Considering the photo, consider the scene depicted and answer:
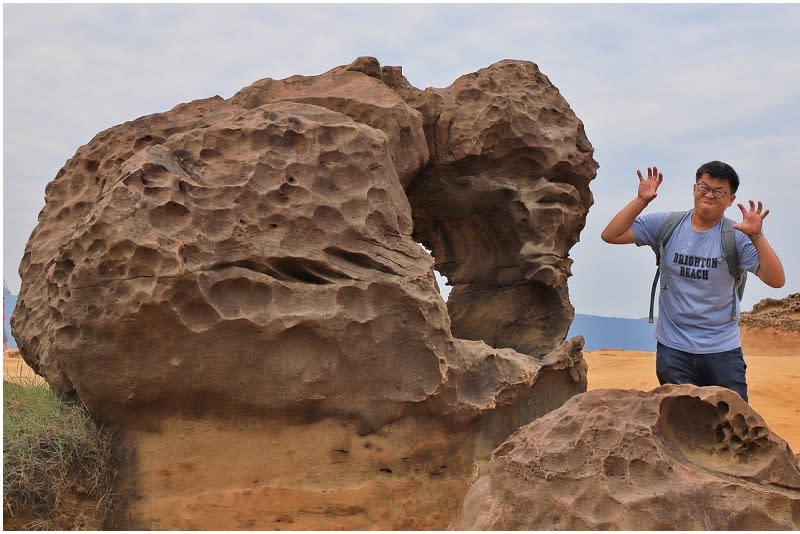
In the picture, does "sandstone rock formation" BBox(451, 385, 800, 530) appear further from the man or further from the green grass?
the green grass

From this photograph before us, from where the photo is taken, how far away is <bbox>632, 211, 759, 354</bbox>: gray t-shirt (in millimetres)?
3607

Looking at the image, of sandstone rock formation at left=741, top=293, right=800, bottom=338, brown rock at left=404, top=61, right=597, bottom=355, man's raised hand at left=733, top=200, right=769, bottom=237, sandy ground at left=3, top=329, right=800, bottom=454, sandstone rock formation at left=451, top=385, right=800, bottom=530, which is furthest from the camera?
sandstone rock formation at left=741, top=293, right=800, bottom=338

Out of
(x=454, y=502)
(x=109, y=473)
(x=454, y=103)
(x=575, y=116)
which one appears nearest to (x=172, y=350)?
(x=109, y=473)

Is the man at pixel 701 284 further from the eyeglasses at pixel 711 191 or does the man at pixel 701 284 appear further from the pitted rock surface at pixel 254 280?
the pitted rock surface at pixel 254 280

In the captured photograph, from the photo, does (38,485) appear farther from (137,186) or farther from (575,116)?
(575,116)

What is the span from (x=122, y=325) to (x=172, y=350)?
227 mm

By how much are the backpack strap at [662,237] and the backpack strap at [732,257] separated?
20cm

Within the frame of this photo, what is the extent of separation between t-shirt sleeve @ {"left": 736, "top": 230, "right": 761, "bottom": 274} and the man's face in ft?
0.44

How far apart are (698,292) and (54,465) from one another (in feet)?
9.28

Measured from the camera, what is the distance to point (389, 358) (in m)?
3.74

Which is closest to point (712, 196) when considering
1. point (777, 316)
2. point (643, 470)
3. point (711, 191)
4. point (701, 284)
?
point (711, 191)

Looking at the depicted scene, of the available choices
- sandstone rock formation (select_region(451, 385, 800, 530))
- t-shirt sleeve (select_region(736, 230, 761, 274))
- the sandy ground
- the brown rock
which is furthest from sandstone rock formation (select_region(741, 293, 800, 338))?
sandstone rock formation (select_region(451, 385, 800, 530))

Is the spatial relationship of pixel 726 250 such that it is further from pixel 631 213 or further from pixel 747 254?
pixel 631 213

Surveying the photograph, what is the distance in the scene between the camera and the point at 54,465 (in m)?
3.51
